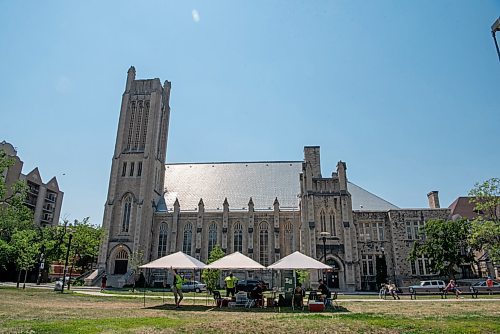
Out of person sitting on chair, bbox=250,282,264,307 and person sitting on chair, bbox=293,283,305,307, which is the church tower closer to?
person sitting on chair, bbox=250,282,264,307

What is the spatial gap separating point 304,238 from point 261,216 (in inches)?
304

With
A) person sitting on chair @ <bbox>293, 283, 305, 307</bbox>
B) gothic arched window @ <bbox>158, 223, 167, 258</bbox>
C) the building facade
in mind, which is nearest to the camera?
person sitting on chair @ <bbox>293, 283, 305, 307</bbox>

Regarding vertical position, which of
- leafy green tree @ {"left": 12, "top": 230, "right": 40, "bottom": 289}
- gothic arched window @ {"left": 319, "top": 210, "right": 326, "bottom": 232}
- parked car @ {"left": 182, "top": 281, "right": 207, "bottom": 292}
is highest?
gothic arched window @ {"left": 319, "top": 210, "right": 326, "bottom": 232}

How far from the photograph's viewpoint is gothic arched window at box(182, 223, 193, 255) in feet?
144

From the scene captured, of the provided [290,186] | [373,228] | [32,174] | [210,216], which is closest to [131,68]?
[210,216]

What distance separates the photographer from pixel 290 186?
1898 inches

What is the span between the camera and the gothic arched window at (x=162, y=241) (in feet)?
145

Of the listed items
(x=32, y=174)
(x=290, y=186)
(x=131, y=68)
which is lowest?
(x=290, y=186)

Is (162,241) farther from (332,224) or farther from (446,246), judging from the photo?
(446,246)

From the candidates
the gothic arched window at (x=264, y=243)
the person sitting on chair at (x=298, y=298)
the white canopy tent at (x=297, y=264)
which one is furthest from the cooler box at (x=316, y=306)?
the gothic arched window at (x=264, y=243)

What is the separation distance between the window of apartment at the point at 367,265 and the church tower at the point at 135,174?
26047 millimetres

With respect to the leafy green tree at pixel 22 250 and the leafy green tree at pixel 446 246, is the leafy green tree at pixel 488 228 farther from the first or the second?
the leafy green tree at pixel 22 250

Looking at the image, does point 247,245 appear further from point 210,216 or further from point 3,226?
point 3,226

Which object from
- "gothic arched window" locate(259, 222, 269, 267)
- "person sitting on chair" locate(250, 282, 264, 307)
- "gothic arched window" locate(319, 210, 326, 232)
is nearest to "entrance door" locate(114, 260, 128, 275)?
"gothic arched window" locate(259, 222, 269, 267)
